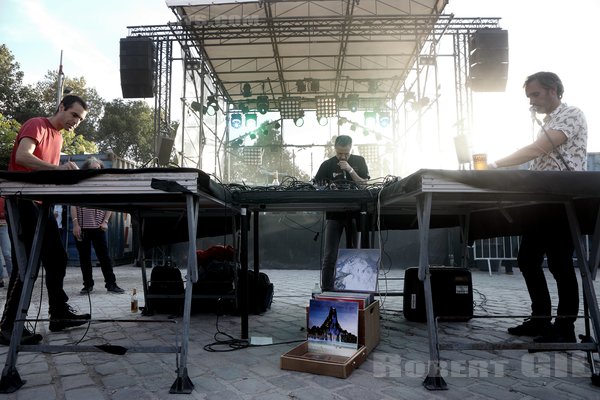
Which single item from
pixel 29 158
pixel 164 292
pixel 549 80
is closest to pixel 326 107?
pixel 164 292

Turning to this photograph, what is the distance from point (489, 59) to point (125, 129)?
76.9ft

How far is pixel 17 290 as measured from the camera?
8.08 ft

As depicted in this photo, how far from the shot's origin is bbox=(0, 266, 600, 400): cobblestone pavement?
1.74 metres

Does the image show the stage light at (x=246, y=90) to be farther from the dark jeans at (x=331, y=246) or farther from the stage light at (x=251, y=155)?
the dark jeans at (x=331, y=246)

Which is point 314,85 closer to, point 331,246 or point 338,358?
point 331,246

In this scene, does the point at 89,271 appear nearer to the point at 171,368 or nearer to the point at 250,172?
the point at 171,368

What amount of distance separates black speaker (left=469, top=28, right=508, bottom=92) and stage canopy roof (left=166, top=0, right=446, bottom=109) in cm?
117

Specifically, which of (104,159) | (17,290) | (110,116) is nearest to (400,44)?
(104,159)

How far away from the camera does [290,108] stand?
1373cm

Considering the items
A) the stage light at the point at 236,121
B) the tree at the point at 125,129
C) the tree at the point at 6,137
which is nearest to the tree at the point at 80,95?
the tree at the point at 125,129

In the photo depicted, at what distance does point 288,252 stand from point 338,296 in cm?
694

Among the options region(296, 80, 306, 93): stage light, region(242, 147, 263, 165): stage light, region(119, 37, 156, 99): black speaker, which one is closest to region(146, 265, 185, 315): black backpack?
region(119, 37, 156, 99): black speaker

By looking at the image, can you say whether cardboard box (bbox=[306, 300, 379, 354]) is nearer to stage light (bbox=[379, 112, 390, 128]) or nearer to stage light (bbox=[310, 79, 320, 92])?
stage light (bbox=[310, 79, 320, 92])

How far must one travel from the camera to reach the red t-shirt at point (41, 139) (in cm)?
244
